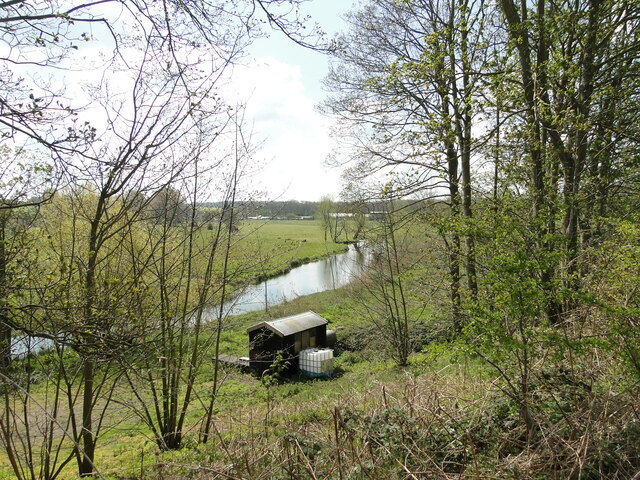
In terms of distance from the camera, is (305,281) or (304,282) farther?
(305,281)

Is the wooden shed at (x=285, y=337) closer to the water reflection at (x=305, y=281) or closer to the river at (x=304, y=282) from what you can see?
the river at (x=304, y=282)

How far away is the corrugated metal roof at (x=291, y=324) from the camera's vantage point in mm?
13421

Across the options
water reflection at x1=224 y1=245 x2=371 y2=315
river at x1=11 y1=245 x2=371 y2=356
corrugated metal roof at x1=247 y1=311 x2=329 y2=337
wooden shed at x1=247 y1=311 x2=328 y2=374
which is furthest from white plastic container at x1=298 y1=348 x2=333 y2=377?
water reflection at x1=224 y1=245 x2=371 y2=315

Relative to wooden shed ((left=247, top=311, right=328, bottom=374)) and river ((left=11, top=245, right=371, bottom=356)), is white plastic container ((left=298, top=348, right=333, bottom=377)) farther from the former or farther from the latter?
river ((left=11, top=245, right=371, bottom=356))

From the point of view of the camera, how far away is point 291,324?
46.0 ft

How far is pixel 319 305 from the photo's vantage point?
849 inches

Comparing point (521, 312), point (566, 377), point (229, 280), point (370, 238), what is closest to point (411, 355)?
point (370, 238)

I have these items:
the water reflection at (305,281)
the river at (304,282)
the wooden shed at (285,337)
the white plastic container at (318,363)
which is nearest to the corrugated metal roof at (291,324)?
the wooden shed at (285,337)

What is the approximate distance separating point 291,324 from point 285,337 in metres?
0.67

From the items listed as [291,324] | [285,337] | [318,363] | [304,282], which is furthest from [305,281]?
[318,363]

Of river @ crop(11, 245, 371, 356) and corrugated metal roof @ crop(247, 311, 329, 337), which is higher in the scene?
corrugated metal roof @ crop(247, 311, 329, 337)

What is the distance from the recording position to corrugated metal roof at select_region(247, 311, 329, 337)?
13.4 metres

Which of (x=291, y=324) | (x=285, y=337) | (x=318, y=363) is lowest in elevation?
(x=318, y=363)

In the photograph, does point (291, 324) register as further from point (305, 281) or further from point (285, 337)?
point (305, 281)
